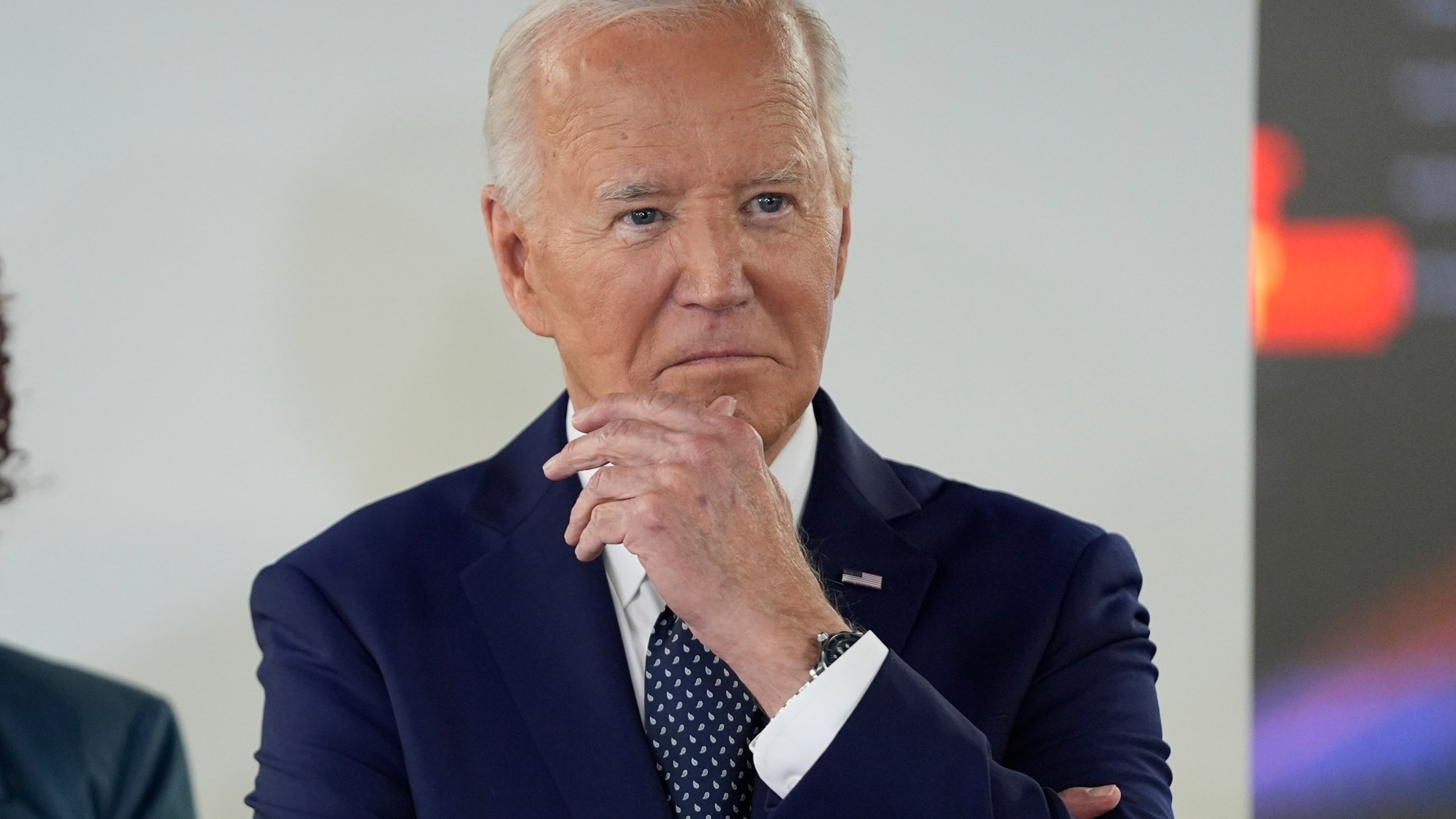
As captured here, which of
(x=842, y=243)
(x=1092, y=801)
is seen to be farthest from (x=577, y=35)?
(x=1092, y=801)

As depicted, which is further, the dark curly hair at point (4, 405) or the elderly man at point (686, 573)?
the elderly man at point (686, 573)

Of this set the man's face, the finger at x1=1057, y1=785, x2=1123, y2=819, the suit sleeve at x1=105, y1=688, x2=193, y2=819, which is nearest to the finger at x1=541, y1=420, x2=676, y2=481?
the man's face

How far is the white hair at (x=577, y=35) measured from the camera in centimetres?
175

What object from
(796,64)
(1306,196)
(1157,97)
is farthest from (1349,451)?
(796,64)

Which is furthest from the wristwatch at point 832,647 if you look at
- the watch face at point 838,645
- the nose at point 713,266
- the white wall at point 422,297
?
the white wall at point 422,297

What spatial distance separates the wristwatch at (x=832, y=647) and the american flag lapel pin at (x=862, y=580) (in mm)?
264

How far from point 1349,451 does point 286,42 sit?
2.02 meters

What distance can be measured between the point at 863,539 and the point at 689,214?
444mm

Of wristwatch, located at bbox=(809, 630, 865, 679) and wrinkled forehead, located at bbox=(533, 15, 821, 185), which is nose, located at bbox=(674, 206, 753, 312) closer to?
wrinkled forehead, located at bbox=(533, 15, 821, 185)

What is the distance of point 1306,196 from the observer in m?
2.89

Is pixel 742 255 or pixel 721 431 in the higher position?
pixel 742 255

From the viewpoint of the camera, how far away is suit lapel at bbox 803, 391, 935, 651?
1806 mm

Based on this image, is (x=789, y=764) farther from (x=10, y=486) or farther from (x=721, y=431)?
(x=10, y=486)

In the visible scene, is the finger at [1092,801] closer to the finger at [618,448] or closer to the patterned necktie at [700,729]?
the patterned necktie at [700,729]
